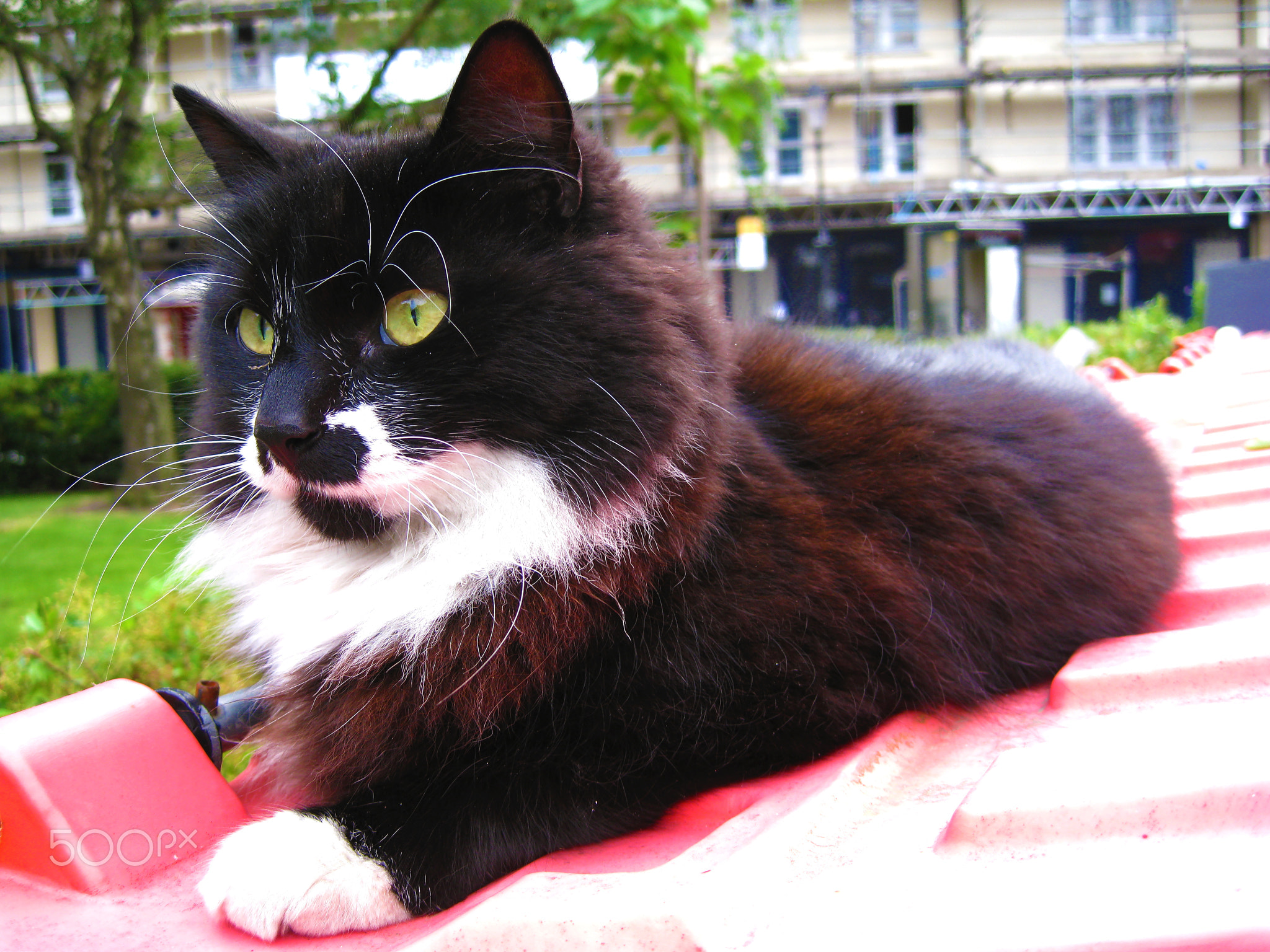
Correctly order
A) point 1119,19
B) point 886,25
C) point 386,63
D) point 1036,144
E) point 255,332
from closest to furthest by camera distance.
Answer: point 255,332, point 386,63, point 886,25, point 1036,144, point 1119,19

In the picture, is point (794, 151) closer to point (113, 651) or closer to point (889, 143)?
point (889, 143)

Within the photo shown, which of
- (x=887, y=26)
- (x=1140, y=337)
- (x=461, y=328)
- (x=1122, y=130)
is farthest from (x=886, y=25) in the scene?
(x=461, y=328)

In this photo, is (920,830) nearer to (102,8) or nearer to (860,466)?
(860,466)

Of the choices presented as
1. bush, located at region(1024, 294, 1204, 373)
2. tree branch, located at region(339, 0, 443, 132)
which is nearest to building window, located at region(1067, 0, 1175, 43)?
bush, located at region(1024, 294, 1204, 373)

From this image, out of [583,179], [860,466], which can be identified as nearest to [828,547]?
[860,466]

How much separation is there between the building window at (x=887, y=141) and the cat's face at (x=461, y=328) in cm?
1993

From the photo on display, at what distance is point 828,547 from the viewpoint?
3.77 feet

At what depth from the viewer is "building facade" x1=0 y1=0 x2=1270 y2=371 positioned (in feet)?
60.4

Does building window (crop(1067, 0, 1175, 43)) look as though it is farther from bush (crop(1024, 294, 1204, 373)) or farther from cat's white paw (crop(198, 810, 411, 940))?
cat's white paw (crop(198, 810, 411, 940))

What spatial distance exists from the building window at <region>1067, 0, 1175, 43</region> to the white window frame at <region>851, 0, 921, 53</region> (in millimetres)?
3399

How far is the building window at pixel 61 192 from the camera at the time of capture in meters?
18.6

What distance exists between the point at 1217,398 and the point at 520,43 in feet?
9.51

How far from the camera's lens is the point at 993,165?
19469mm

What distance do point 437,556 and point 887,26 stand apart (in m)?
21.5
